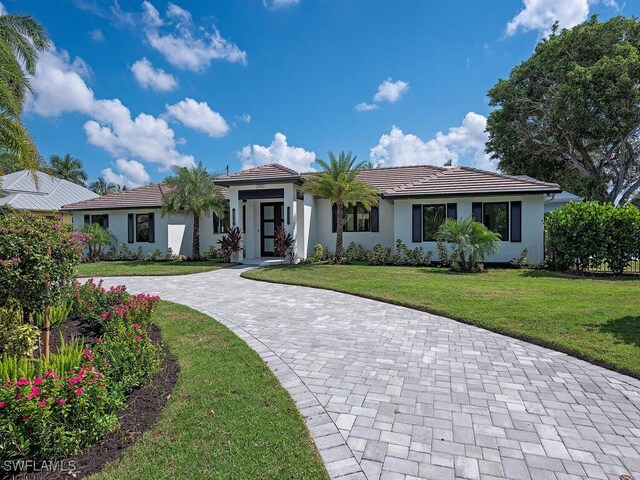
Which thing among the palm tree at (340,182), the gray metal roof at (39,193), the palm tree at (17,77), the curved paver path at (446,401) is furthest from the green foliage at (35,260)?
the gray metal roof at (39,193)

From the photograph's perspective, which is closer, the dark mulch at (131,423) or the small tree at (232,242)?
the dark mulch at (131,423)

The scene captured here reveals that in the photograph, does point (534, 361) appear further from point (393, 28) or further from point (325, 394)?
point (393, 28)

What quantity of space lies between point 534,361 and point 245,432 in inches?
162

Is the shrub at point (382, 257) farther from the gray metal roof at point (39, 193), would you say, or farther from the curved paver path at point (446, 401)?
the gray metal roof at point (39, 193)

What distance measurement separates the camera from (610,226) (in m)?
11.6

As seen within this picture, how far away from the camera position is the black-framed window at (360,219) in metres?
17.9

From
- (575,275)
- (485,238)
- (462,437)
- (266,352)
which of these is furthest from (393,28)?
(462,437)

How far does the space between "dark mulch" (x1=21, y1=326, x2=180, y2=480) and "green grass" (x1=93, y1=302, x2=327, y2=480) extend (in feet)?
0.33

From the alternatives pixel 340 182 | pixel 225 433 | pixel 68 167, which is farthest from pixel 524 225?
pixel 68 167

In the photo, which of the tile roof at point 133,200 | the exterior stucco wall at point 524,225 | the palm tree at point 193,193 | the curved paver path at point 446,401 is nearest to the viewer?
the curved paver path at point 446,401

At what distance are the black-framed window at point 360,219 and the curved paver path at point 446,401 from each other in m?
11.3

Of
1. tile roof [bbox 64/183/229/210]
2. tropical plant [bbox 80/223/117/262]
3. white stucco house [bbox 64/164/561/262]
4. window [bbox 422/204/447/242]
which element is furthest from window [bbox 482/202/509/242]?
tropical plant [bbox 80/223/117/262]

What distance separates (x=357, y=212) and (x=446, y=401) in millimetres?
14948

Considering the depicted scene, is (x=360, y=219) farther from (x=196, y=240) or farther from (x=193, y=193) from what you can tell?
(x=196, y=240)
